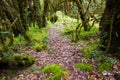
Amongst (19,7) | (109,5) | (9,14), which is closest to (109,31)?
(109,5)

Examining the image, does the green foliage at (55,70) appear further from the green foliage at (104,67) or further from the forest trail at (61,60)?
the green foliage at (104,67)

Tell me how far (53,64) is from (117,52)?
250 centimetres

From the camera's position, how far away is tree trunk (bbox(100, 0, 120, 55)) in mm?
7184

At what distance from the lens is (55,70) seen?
6.90 metres

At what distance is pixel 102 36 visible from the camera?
7.87m

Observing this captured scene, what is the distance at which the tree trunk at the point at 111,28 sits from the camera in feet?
23.6

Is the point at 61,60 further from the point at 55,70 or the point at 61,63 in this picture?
the point at 55,70

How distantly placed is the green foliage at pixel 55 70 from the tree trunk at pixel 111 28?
1.96 m

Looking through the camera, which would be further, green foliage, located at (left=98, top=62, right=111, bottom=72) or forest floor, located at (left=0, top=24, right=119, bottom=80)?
green foliage, located at (left=98, top=62, right=111, bottom=72)

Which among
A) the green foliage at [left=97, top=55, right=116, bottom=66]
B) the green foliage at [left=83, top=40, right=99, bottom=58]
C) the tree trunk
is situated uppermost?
the tree trunk

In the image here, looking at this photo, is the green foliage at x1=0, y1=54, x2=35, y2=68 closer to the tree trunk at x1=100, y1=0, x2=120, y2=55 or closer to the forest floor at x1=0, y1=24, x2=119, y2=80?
the forest floor at x1=0, y1=24, x2=119, y2=80

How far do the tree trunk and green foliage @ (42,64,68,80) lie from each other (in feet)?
6.43

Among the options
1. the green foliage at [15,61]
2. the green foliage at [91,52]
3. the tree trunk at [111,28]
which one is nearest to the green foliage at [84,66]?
the green foliage at [91,52]

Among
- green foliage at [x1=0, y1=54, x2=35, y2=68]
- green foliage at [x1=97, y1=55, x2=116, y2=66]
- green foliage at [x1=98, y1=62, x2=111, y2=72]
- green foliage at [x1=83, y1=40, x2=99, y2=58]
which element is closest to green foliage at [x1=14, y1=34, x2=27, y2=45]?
green foliage at [x1=0, y1=54, x2=35, y2=68]
